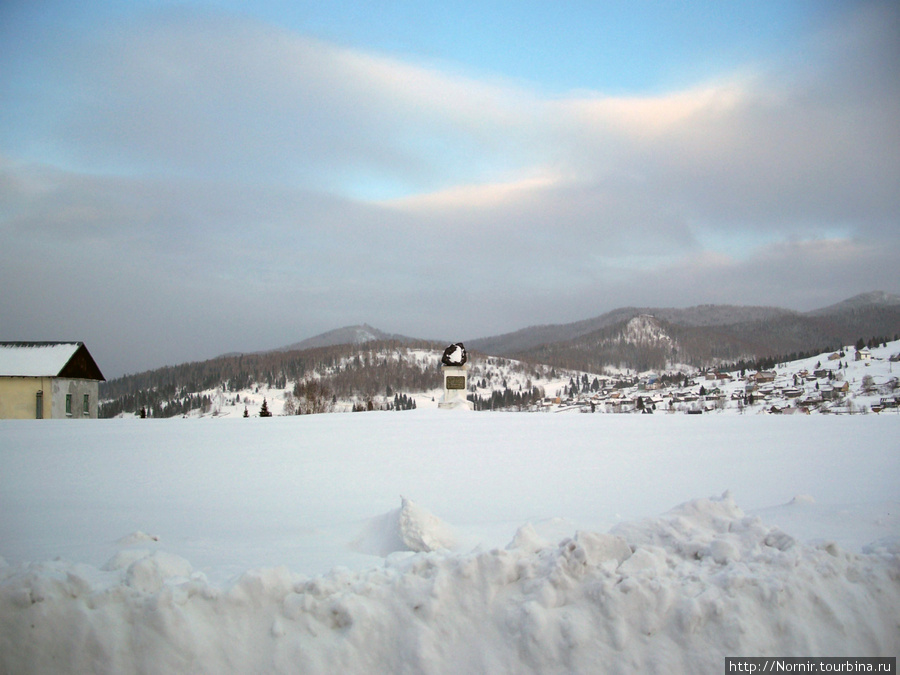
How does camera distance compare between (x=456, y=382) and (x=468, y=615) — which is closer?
(x=468, y=615)

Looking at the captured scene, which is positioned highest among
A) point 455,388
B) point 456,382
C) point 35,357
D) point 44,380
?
point 35,357

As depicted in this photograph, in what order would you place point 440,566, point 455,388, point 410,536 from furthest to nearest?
point 455,388 < point 410,536 < point 440,566

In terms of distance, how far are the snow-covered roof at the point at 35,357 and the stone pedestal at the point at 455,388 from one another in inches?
759

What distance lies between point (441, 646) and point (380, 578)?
667 millimetres

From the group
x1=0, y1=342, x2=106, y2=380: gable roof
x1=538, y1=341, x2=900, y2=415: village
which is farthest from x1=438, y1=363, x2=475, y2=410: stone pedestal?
x1=0, y1=342, x2=106, y2=380: gable roof

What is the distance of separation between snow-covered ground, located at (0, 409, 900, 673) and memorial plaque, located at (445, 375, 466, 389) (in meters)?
12.3

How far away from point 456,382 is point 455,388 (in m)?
0.27

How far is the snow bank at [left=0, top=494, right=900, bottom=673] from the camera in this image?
3.73 metres

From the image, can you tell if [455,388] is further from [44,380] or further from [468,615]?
[44,380]

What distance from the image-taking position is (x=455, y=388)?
78.2 ft

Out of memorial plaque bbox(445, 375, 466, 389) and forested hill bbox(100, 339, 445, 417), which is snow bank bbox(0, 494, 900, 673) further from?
forested hill bbox(100, 339, 445, 417)

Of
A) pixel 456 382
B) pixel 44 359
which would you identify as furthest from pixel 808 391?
pixel 44 359

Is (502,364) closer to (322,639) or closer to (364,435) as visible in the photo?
(364,435)

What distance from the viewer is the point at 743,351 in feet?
606
